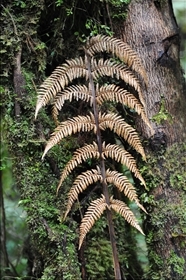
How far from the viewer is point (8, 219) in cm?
343

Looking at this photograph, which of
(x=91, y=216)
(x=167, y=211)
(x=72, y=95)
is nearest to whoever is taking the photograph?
(x=91, y=216)

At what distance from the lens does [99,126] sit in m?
1.53

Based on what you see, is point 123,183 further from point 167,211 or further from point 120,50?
point 120,50

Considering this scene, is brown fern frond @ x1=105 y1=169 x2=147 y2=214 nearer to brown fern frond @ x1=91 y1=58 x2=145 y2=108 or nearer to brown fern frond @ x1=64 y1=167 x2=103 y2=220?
brown fern frond @ x1=64 y1=167 x2=103 y2=220

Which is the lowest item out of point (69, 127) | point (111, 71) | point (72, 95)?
point (69, 127)

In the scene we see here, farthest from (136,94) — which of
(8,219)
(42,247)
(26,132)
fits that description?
(8,219)

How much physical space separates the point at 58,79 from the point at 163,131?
0.59 metres

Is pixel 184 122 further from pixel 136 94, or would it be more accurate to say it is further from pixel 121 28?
pixel 121 28

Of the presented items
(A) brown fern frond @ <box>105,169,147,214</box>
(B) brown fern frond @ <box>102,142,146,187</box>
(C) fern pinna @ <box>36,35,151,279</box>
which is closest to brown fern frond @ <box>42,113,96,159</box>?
(C) fern pinna @ <box>36,35,151,279</box>

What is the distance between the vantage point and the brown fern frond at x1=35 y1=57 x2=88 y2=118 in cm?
149

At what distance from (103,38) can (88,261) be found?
1.11 metres

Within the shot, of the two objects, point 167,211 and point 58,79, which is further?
point 167,211

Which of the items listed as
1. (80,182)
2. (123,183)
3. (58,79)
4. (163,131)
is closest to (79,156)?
(80,182)

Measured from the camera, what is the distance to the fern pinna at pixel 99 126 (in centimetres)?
147
